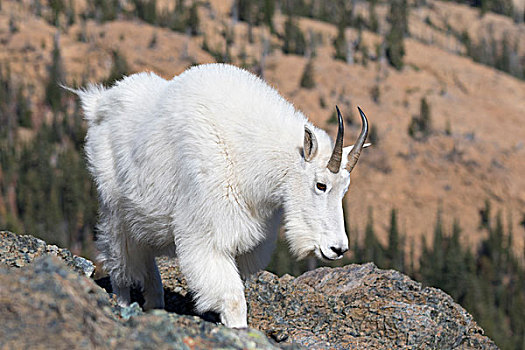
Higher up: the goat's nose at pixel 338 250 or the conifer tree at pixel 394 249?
the goat's nose at pixel 338 250

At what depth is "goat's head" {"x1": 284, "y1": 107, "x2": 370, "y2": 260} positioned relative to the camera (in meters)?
5.23

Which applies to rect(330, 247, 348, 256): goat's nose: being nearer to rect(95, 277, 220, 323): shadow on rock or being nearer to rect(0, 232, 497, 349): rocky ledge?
rect(0, 232, 497, 349): rocky ledge

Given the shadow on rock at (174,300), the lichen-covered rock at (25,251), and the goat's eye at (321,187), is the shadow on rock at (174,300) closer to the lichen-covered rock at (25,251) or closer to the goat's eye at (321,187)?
the lichen-covered rock at (25,251)

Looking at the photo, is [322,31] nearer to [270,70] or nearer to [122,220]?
[270,70]

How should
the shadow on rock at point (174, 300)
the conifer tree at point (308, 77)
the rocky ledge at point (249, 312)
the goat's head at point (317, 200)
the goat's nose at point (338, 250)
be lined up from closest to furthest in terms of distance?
the rocky ledge at point (249, 312) → the goat's nose at point (338, 250) → the goat's head at point (317, 200) → the shadow on rock at point (174, 300) → the conifer tree at point (308, 77)

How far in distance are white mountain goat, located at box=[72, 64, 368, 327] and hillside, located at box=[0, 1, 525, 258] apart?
53.9 metres

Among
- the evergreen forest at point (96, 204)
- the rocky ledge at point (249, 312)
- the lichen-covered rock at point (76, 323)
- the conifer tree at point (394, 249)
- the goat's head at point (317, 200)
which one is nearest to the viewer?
the lichen-covered rock at point (76, 323)

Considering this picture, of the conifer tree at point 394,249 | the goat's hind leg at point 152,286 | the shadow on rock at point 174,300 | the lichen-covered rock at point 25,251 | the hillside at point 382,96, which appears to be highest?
the lichen-covered rock at point 25,251

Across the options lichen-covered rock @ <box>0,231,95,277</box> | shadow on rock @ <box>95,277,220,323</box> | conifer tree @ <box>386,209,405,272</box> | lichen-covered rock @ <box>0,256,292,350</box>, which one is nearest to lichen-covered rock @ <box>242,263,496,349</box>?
shadow on rock @ <box>95,277,220,323</box>

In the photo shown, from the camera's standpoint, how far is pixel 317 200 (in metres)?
5.32

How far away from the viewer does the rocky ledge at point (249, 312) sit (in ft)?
10.1

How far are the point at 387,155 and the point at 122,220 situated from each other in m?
59.2

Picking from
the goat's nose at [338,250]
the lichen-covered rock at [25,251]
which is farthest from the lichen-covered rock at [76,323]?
the lichen-covered rock at [25,251]

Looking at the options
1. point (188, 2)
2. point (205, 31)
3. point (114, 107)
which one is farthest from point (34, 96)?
point (114, 107)
